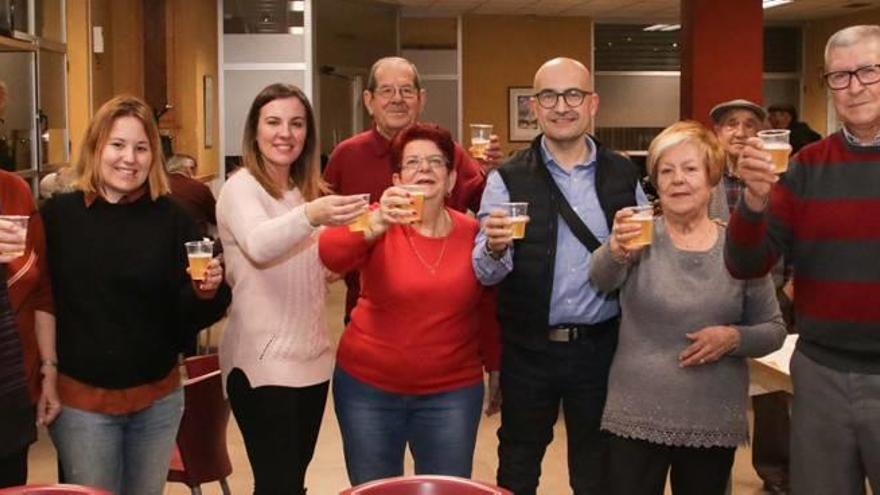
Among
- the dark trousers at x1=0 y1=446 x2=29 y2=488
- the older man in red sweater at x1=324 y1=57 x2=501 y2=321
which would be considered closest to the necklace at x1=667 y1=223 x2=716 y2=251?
the older man in red sweater at x1=324 y1=57 x2=501 y2=321

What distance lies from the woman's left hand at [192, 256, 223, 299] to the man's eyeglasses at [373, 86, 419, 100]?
1.34 metres

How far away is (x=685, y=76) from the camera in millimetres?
8812

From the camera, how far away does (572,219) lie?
3170mm

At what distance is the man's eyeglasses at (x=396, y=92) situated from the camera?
399 centimetres

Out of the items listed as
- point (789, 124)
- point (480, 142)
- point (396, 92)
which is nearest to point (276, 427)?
point (396, 92)

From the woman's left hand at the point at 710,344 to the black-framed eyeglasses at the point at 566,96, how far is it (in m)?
0.82

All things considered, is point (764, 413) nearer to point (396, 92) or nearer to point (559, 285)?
point (559, 285)

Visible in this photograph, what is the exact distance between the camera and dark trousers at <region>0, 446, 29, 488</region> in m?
2.63

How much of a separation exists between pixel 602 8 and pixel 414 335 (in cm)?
1231

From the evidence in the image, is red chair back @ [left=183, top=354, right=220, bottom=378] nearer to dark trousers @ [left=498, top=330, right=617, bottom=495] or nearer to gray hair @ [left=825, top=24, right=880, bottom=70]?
dark trousers @ [left=498, top=330, right=617, bottom=495]

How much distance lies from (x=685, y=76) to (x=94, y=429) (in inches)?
A: 275

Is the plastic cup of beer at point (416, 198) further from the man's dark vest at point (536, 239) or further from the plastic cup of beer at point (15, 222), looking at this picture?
the plastic cup of beer at point (15, 222)

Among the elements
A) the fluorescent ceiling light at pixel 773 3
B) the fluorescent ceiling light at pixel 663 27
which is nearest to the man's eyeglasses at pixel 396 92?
the fluorescent ceiling light at pixel 773 3

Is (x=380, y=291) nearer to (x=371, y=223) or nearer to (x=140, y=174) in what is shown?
(x=371, y=223)
